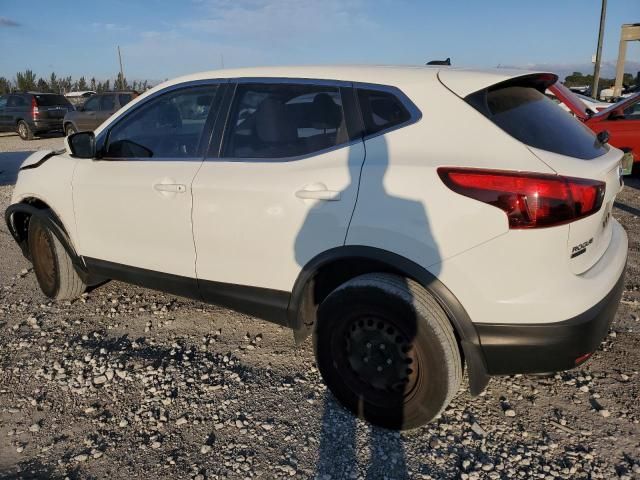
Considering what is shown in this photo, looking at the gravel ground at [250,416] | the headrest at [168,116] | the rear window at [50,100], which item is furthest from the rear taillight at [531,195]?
the rear window at [50,100]

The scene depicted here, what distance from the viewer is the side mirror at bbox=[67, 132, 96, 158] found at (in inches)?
136

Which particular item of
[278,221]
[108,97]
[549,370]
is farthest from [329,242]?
[108,97]

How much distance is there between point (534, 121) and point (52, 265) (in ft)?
11.9

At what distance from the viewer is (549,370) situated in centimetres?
226

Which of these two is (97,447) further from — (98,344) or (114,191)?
(114,191)

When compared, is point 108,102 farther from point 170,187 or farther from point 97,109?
point 170,187

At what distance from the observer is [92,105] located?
54.1 feet

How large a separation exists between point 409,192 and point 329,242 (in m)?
0.49

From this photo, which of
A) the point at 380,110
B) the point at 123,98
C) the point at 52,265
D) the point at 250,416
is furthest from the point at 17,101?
the point at 380,110

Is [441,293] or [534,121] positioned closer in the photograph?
[441,293]

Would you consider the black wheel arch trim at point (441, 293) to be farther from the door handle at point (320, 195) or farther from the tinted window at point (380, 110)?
the tinted window at point (380, 110)

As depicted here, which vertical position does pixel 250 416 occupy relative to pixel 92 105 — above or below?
below

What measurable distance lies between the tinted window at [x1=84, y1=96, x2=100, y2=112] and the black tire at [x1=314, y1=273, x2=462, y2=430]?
16246 millimetres

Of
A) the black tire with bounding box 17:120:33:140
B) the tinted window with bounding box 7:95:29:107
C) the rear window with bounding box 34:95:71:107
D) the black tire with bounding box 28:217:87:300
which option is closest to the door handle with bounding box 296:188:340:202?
the black tire with bounding box 28:217:87:300
